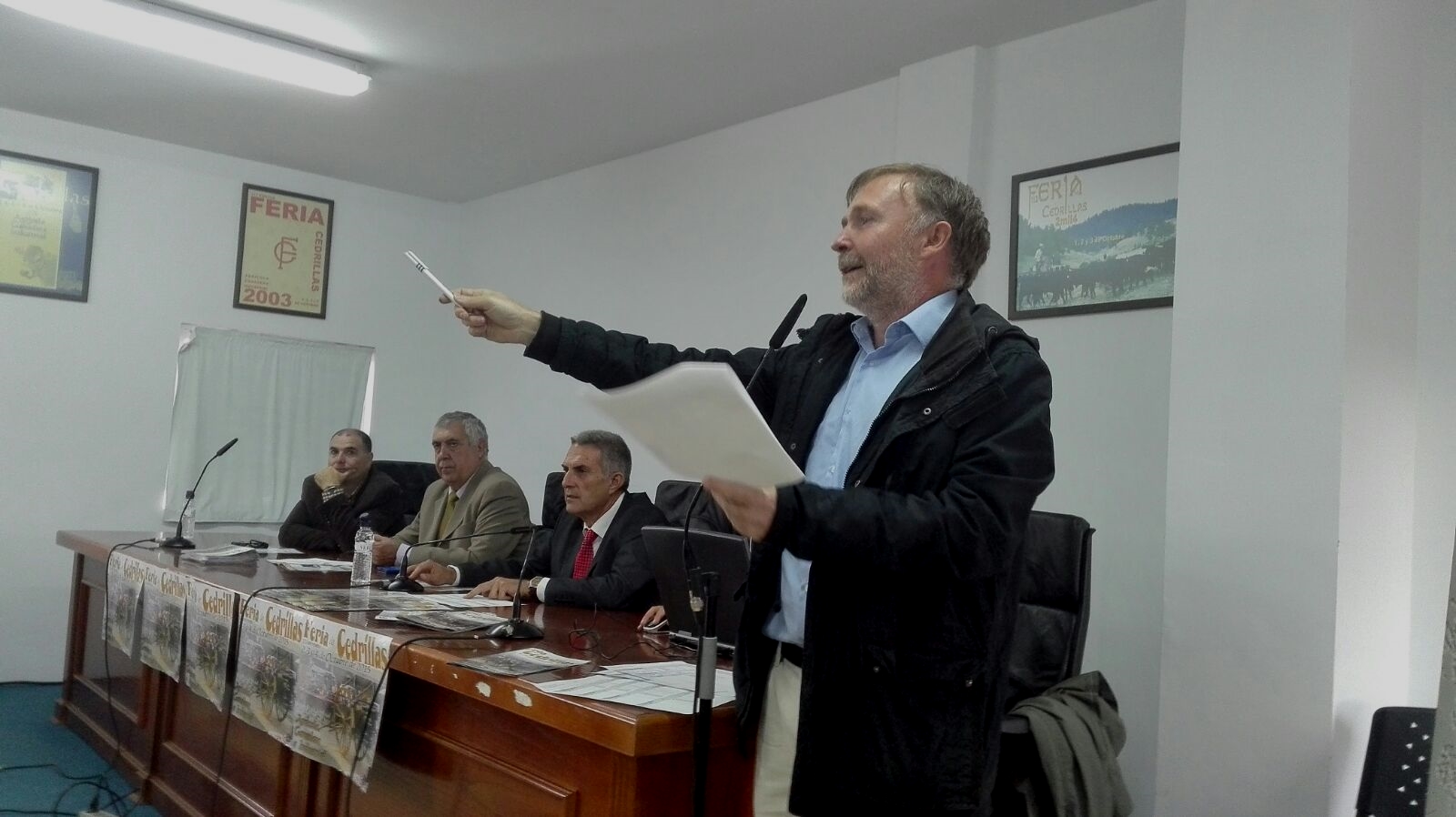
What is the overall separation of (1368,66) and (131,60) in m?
4.32

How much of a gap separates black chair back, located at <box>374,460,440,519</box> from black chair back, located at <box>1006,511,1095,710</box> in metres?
3.37

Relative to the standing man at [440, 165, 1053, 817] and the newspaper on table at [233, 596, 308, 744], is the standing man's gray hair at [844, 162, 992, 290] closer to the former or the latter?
the standing man at [440, 165, 1053, 817]

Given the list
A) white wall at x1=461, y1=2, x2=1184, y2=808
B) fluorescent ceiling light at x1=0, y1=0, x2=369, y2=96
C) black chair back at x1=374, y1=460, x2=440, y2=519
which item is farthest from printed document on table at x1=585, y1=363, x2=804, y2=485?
black chair back at x1=374, y1=460, x2=440, y2=519

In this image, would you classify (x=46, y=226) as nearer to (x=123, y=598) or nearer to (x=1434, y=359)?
(x=123, y=598)

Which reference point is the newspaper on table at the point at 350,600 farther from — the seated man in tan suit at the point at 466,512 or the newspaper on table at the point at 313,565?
the seated man in tan suit at the point at 466,512

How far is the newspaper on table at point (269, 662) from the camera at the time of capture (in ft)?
8.16

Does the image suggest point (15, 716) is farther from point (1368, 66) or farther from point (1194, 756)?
point (1368, 66)

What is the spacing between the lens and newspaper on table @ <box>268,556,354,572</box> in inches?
136

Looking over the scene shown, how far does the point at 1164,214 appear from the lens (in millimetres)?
3172

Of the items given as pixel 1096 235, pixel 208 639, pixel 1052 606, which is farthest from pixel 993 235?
pixel 208 639

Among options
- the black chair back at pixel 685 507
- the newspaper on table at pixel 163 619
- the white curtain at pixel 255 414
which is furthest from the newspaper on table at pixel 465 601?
the white curtain at pixel 255 414

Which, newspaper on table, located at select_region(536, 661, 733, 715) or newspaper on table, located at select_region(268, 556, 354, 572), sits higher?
newspaper on table, located at select_region(536, 661, 733, 715)

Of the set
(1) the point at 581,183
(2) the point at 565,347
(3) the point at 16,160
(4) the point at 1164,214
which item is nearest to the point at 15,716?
(3) the point at 16,160

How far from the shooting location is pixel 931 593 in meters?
1.36
